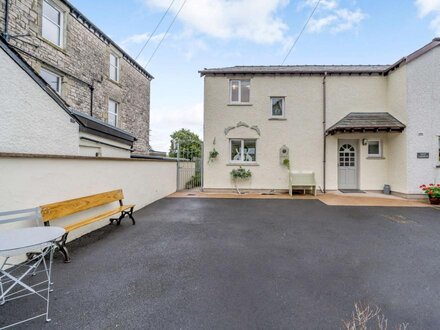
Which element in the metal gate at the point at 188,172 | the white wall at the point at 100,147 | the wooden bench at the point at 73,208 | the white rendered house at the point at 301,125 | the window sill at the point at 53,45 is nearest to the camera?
the wooden bench at the point at 73,208

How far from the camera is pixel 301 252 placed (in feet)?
12.4

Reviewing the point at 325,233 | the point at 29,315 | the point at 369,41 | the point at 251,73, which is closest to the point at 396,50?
the point at 369,41

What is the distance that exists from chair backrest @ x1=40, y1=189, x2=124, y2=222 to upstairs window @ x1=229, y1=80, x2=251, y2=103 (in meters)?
A: 8.23

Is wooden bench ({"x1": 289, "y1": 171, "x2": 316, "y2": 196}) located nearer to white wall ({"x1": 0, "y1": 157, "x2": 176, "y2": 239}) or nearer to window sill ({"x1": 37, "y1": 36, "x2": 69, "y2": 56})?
white wall ({"x1": 0, "y1": 157, "x2": 176, "y2": 239})

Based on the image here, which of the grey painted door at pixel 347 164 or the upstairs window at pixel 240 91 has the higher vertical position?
the upstairs window at pixel 240 91

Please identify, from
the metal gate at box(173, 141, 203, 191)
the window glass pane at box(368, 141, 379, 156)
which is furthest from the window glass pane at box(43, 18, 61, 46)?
the window glass pane at box(368, 141, 379, 156)

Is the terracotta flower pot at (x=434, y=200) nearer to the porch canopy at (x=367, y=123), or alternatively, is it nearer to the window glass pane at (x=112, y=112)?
the porch canopy at (x=367, y=123)

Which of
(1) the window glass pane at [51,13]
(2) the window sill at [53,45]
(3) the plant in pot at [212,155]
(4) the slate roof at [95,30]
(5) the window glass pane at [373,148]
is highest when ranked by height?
(4) the slate roof at [95,30]

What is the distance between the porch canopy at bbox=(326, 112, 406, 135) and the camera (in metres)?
9.44

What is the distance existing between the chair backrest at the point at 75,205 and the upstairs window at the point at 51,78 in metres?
7.19

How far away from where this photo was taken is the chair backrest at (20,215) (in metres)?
2.85

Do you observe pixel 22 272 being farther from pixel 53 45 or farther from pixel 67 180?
pixel 53 45

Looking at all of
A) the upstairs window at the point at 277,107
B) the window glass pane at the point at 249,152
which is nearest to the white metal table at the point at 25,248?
the window glass pane at the point at 249,152

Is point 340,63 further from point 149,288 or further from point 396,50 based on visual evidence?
point 149,288
